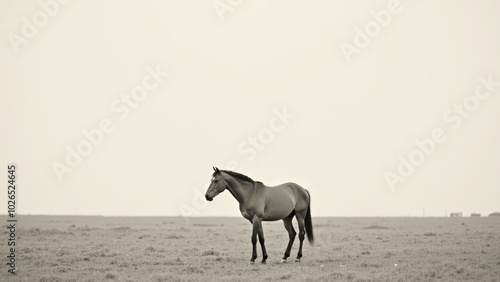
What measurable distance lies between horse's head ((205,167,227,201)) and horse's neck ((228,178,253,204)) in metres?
0.24

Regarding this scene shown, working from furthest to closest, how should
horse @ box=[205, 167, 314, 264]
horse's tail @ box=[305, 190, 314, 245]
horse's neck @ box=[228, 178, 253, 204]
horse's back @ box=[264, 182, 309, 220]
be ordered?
horse's tail @ box=[305, 190, 314, 245] < horse's back @ box=[264, 182, 309, 220] < horse's neck @ box=[228, 178, 253, 204] < horse @ box=[205, 167, 314, 264]

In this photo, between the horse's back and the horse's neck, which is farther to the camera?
the horse's back

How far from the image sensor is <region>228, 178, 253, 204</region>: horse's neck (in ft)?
50.8

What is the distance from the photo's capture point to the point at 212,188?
1527 cm

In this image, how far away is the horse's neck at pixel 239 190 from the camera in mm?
15469

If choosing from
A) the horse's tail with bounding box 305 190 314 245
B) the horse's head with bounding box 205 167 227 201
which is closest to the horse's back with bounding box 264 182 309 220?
the horse's tail with bounding box 305 190 314 245

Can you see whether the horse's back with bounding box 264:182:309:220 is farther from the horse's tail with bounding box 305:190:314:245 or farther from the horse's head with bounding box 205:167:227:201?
the horse's head with bounding box 205:167:227:201

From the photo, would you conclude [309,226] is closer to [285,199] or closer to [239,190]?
[285,199]

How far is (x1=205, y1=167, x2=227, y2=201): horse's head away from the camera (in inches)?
598

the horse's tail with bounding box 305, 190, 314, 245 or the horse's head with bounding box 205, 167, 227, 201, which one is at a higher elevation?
the horse's head with bounding box 205, 167, 227, 201

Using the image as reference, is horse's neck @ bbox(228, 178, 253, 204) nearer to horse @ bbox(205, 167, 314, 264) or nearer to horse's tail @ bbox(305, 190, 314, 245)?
horse @ bbox(205, 167, 314, 264)

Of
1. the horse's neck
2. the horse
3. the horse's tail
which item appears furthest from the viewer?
the horse's tail

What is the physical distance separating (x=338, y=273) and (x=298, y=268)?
1578mm

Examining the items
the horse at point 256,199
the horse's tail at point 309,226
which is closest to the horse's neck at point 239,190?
the horse at point 256,199
